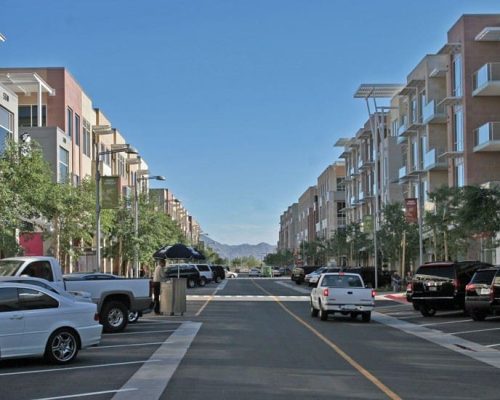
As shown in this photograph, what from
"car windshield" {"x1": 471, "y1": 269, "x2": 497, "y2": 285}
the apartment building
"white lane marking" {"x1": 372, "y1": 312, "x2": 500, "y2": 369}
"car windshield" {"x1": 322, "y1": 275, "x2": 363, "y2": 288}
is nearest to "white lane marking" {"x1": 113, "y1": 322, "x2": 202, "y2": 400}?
"white lane marking" {"x1": 372, "y1": 312, "x2": 500, "y2": 369}

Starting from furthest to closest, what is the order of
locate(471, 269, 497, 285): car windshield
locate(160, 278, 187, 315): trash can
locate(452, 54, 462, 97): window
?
locate(452, 54, 462, 97): window < locate(160, 278, 187, 315): trash can < locate(471, 269, 497, 285): car windshield

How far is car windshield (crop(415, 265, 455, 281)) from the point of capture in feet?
93.7

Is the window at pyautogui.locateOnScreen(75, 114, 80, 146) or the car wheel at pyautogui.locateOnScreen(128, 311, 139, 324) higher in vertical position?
the window at pyautogui.locateOnScreen(75, 114, 80, 146)

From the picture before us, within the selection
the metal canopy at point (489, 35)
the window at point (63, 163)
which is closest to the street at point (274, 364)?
the window at point (63, 163)

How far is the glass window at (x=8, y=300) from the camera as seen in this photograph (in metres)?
14.0

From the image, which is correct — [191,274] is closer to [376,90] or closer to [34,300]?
[376,90]

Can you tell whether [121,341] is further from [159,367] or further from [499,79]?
[499,79]

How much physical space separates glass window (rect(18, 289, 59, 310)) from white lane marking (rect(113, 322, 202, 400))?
6.77ft

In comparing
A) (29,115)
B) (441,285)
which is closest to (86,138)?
(29,115)

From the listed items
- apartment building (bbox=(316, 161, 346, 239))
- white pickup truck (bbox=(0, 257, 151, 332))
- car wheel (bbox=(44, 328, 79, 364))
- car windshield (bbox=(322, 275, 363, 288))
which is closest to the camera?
car wheel (bbox=(44, 328, 79, 364))

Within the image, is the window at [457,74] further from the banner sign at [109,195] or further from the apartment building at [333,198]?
the apartment building at [333,198]

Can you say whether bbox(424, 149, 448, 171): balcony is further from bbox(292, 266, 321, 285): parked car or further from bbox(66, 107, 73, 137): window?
bbox(66, 107, 73, 137): window

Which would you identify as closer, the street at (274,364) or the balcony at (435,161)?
the street at (274,364)

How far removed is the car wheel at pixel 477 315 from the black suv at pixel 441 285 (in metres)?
1.68
